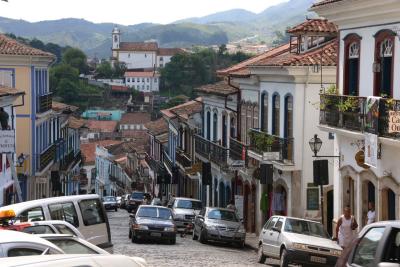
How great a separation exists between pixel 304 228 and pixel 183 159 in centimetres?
3489

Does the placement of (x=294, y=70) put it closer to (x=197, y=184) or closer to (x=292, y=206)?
(x=292, y=206)

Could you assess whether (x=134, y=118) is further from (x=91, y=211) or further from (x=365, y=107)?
(x=91, y=211)

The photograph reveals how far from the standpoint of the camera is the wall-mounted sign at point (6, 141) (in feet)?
92.7

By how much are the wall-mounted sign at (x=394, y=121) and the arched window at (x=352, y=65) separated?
4576 mm

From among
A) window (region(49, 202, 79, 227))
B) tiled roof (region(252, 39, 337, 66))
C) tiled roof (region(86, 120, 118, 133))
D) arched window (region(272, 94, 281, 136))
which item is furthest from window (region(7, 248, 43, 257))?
tiled roof (region(86, 120, 118, 133))

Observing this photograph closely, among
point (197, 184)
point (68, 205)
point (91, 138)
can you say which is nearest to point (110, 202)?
point (197, 184)

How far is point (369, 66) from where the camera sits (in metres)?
23.4

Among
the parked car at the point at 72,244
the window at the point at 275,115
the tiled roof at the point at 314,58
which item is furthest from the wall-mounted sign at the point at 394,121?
the window at the point at 275,115

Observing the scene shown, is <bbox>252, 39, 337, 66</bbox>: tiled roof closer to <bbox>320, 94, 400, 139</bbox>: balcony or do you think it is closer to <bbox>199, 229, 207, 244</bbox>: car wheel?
<bbox>320, 94, 400, 139</bbox>: balcony

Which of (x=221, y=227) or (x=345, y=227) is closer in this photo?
(x=345, y=227)

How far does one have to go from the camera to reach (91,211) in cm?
1852

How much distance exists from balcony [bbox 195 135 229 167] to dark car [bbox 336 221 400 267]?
3070cm

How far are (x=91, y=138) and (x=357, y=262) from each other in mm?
142168

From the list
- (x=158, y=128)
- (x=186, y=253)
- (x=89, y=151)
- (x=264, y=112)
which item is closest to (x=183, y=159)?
(x=264, y=112)
